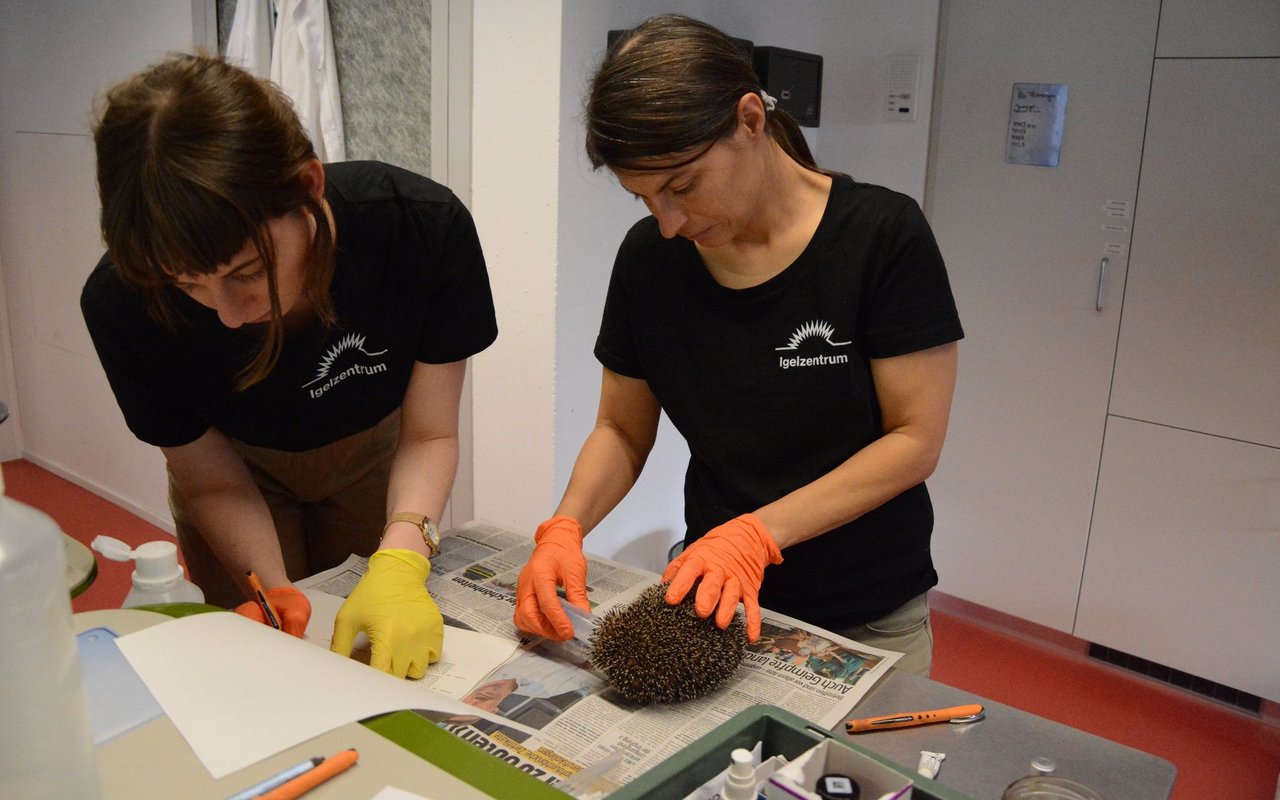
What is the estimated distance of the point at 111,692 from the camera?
60 centimetres

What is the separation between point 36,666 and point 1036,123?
2553 millimetres

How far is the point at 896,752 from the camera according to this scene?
0.85m

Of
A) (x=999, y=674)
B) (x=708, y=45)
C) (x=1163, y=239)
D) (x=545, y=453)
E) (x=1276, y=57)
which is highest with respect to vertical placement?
(x=1276, y=57)

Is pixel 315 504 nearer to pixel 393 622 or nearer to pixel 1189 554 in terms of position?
pixel 393 622

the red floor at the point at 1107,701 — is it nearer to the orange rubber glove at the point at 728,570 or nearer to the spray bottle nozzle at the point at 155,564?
the spray bottle nozzle at the point at 155,564

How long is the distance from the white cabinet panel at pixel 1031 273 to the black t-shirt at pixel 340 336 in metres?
1.75

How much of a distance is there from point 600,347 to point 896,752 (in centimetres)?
63

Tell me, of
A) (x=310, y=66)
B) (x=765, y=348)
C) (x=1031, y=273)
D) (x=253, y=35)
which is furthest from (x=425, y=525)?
(x=1031, y=273)

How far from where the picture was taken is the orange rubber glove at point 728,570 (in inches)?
38.9

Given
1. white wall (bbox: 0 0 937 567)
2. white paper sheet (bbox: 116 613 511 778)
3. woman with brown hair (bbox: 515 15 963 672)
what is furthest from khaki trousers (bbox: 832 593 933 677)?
white wall (bbox: 0 0 937 567)

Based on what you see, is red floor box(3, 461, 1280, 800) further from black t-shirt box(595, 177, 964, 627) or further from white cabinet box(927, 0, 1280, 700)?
black t-shirt box(595, 177, 964, 627)

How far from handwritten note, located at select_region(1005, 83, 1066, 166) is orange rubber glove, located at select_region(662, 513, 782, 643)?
1.83 metres

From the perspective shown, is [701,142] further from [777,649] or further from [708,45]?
[777,649]

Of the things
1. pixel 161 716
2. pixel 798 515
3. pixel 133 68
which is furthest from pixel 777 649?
pixel 133 68
